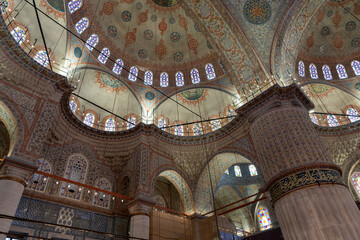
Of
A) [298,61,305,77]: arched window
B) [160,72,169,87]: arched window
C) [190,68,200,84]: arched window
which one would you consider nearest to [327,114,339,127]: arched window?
[298,61,305,77]: arched window

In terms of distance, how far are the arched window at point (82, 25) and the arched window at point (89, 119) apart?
406 cm

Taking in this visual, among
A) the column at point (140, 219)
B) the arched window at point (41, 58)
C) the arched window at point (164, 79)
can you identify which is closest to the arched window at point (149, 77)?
the arched window at point (164, 79)

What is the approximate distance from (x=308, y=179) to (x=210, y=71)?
353 inches

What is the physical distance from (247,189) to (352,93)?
337 inches

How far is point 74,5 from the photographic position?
11.9m

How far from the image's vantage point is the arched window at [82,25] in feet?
39.7

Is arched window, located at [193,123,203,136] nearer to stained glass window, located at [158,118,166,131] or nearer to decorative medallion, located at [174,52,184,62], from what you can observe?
stained glass window, located at [158,118,166,131]

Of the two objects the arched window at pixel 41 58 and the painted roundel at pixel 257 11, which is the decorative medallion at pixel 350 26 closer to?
the painted roundel at pixel 257 11

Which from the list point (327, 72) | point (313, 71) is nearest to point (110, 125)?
point (313, 71)

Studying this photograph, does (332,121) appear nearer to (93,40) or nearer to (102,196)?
(102,196)

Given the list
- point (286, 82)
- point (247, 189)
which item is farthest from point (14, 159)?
point (247, 189)

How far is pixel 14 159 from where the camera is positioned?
22.8ft

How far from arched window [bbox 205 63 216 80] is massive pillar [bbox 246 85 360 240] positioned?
5105mm

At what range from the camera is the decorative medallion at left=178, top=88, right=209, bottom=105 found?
1473 centimetres
